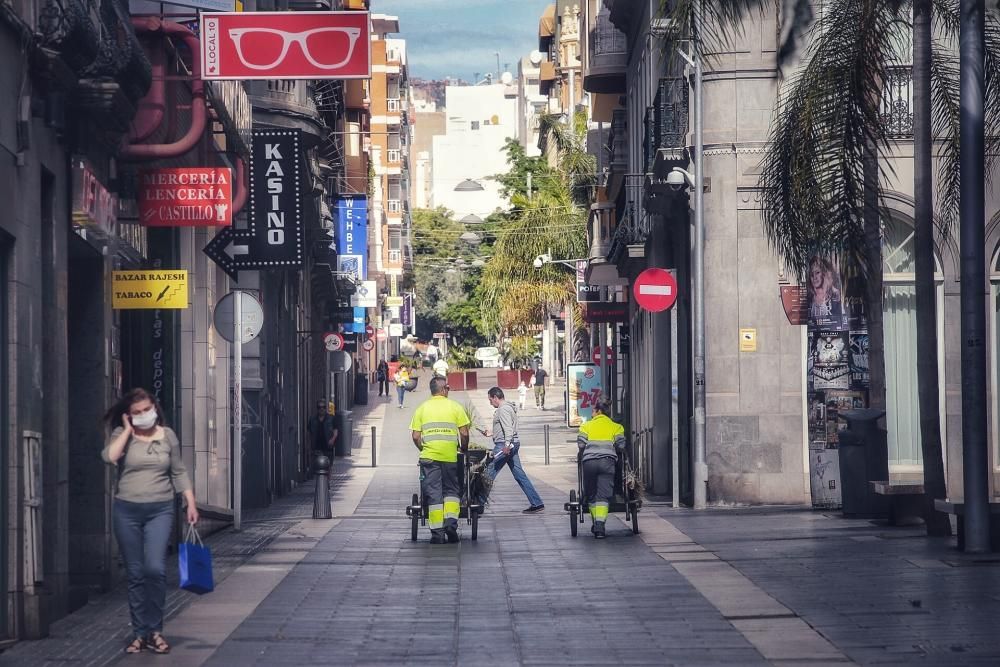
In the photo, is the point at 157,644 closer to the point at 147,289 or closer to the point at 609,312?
the point at 147,289

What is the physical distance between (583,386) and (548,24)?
48348mm

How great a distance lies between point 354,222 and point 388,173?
156 feet

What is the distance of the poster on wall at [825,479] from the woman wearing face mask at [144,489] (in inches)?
507

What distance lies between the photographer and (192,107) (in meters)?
17.8

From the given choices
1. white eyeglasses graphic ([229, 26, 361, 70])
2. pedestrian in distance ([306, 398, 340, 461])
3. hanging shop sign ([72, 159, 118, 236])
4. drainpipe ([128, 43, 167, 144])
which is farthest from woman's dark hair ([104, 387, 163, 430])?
pedestrian in distance ([306, 398, 340, 461])

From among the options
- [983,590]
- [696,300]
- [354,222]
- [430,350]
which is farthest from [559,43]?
[983,590]

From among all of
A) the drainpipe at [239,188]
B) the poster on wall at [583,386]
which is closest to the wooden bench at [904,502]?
the drainpipe at [239,188]

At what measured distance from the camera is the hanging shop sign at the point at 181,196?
16891mm

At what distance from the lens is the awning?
92000 mm

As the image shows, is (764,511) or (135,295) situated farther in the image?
(764,511)

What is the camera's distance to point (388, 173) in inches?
4031

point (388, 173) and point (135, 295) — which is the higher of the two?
point (388, 173)

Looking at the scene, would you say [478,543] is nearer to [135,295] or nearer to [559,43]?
[135,295]

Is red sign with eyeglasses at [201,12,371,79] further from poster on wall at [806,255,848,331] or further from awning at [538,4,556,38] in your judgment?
awning at [538,4,556,38]
